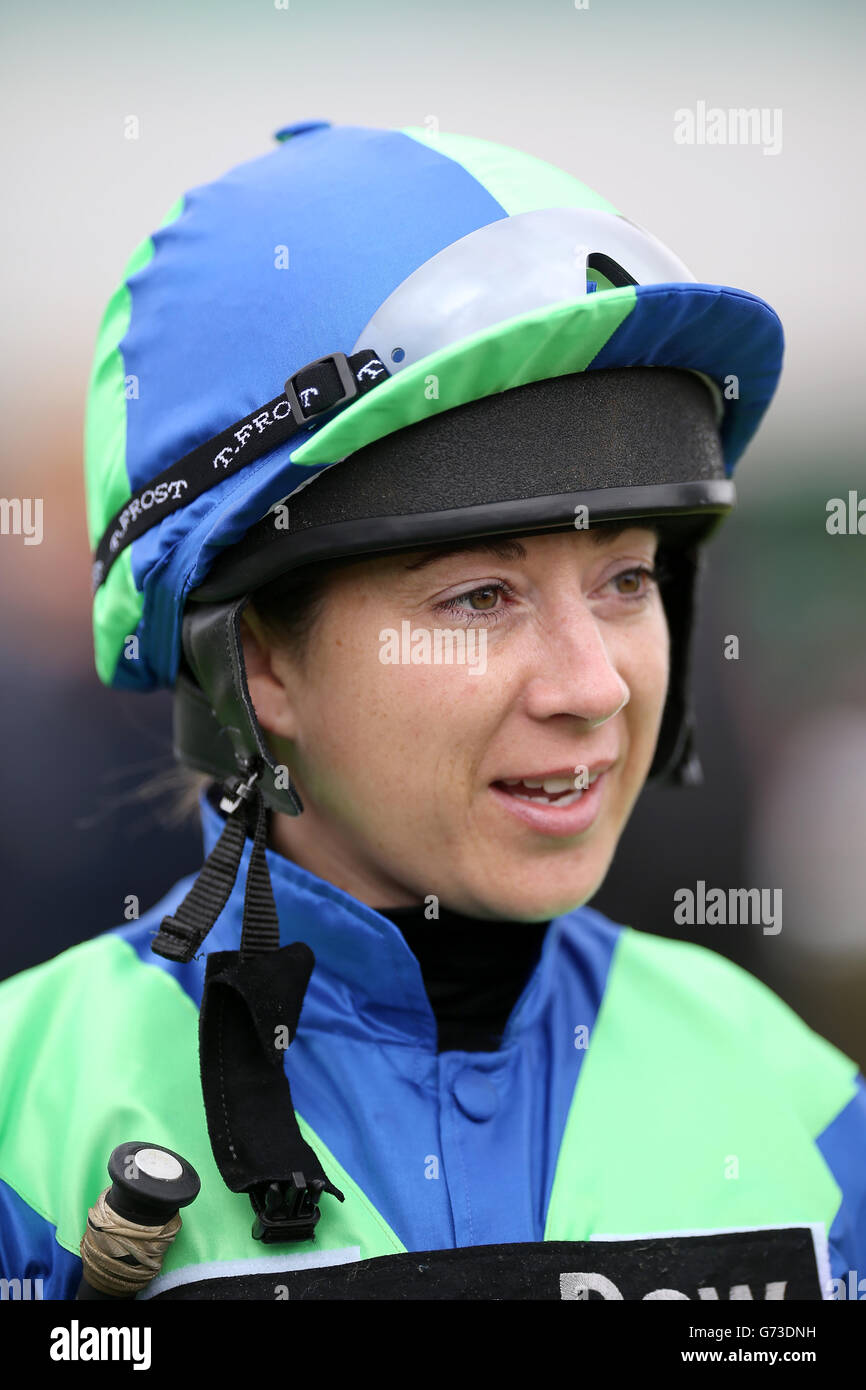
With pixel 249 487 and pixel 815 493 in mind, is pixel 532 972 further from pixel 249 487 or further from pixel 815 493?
pixel 815 493

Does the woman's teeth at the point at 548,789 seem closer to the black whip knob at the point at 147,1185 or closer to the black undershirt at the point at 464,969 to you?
the black undershirt at the point at 464,969

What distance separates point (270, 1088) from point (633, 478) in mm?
946

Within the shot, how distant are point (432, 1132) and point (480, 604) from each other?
0.72 m

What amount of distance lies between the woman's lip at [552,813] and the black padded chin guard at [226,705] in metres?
0.29

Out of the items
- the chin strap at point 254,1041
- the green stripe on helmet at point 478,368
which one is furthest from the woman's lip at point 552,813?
the green stripe on helmet at point 478,368

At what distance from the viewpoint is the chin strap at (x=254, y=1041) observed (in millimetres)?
1602

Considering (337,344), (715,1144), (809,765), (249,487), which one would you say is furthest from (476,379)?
(809,765)

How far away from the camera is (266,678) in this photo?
6.25 feet

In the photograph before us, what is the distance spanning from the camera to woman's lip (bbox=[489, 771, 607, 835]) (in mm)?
1777

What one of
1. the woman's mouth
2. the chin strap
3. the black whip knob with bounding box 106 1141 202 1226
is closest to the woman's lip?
the woman's mouth

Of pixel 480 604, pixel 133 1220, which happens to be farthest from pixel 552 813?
pixel 133 1220

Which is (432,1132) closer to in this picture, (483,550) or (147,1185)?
(147,1185)
